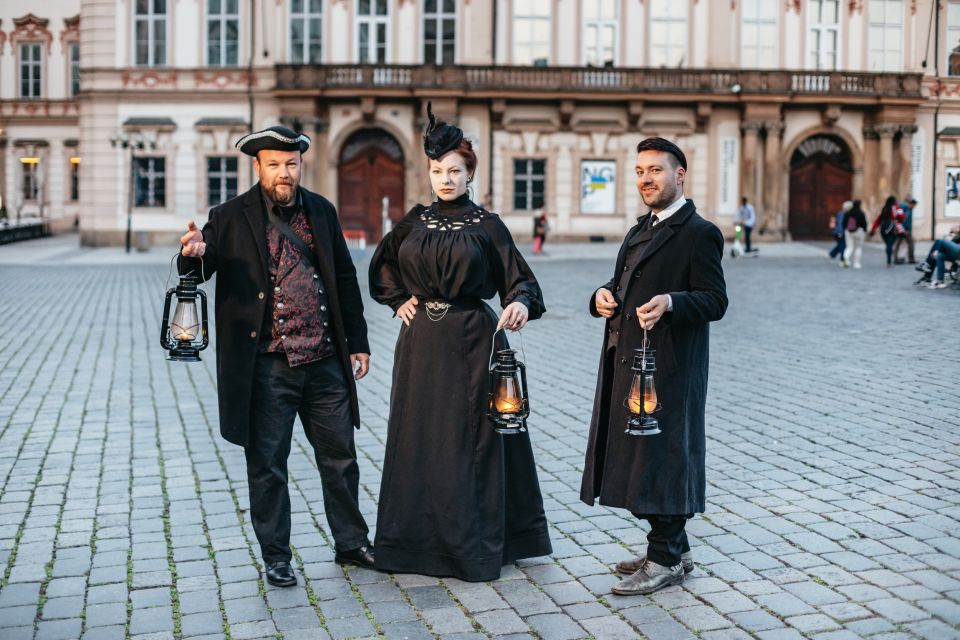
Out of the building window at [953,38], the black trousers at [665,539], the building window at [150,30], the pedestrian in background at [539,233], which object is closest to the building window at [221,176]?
the building window at [150,30]

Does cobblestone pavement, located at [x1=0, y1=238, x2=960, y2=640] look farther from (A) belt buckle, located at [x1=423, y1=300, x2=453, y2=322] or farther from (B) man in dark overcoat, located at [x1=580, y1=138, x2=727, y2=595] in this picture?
(A) belt buckle, located at [x1=423, y1=300, x2=453, y2=322]

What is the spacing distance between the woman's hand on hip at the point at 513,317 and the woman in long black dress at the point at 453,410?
2 cm

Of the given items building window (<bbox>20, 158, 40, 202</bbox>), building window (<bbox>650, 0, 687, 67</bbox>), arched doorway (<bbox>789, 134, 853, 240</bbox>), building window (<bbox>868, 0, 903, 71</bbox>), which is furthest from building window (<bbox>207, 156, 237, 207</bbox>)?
building window (<bbox>868, 0, 903, 71</bbox>)

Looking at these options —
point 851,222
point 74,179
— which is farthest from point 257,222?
point 74,179

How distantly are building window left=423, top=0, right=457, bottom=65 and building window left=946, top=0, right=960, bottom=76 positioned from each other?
51.8 ft

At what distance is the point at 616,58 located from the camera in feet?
128

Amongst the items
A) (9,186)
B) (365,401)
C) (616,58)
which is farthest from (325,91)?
(365,401)

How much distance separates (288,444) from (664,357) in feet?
5.80

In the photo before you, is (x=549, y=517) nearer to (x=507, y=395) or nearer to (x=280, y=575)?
(x=507, y=395)

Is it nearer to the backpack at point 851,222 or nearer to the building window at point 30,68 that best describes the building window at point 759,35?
the backpack at point 851,222

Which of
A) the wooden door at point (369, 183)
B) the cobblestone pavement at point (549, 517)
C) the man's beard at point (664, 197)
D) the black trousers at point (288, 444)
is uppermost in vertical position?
the wooden door at point (369, 183)

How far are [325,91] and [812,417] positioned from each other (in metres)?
30.2

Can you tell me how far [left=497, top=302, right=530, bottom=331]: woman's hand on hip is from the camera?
555cm

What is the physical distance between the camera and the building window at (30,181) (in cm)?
5491
